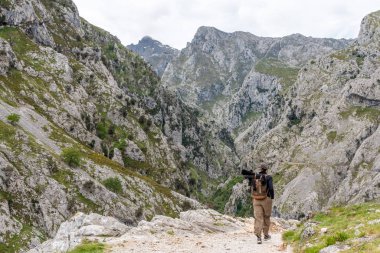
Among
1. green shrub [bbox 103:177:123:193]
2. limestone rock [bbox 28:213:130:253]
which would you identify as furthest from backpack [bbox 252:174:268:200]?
green shrub [bbox 103:177:123:193]

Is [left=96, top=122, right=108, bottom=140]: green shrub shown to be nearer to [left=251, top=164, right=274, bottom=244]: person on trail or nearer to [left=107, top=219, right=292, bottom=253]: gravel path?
[left=107, top=219, right=292, bottom=253]: gravel path

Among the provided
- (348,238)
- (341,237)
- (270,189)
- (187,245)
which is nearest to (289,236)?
(270,189)

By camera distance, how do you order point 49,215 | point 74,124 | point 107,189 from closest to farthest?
point 49,215 → point 107,189 → point 74,124

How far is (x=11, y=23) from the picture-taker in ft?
609

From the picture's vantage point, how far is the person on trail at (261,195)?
84.3ft

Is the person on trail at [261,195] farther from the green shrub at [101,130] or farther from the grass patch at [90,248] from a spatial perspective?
the green shrub at [101,130]

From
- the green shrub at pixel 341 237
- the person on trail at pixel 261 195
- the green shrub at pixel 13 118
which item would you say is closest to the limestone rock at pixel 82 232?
the person on trail at pixel 261 195

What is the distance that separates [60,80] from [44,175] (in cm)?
8304

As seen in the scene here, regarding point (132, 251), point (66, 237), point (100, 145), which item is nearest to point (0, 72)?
point (100, 145)

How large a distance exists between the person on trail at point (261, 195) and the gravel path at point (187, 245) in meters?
1.43

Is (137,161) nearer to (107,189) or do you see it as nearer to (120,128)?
(120,128)

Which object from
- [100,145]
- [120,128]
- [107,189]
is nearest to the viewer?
[107,189]

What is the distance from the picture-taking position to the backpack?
84.3 ft

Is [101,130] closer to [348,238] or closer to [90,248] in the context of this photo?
[90,248]
